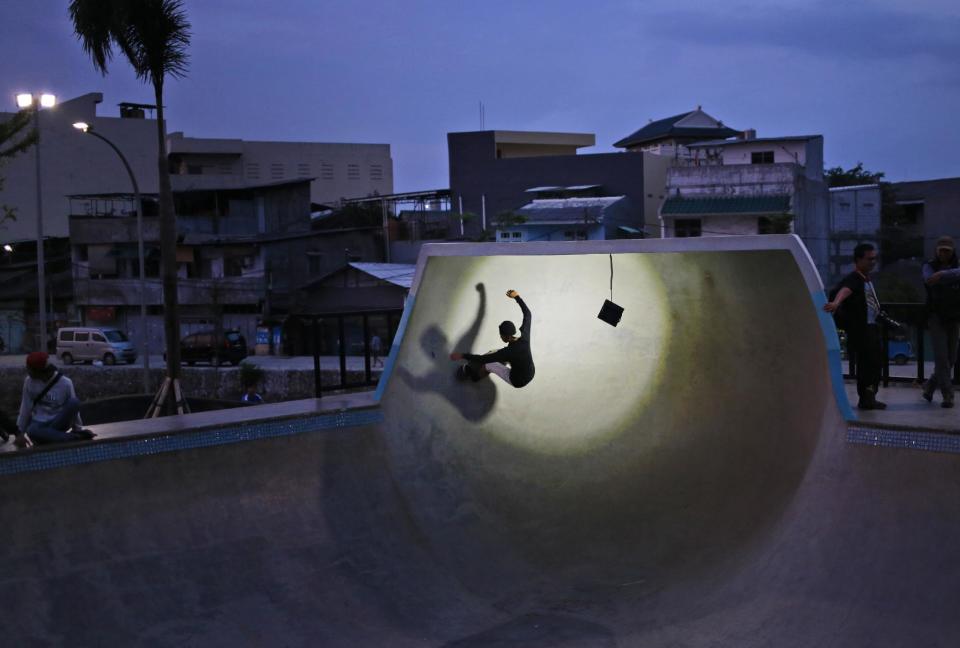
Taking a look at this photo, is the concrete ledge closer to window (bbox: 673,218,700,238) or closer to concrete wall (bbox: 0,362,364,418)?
concrete wall (bbox: 0,362,364,418)

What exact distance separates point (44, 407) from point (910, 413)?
287 inches

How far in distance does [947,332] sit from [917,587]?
329cm

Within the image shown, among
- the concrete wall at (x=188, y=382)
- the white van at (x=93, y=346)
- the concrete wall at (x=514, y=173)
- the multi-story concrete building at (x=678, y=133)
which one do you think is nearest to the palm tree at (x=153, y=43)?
the concrete wall at (x=188, y=382)

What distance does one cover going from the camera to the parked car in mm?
37812

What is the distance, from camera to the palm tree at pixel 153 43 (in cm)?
1370

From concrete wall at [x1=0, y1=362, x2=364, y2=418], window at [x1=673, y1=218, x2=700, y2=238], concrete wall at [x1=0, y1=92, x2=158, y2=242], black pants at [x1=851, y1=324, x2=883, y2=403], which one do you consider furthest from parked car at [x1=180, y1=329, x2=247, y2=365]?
black pants at [x1=851, y1=324, x2=883, y2=403]

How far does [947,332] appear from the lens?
818cm

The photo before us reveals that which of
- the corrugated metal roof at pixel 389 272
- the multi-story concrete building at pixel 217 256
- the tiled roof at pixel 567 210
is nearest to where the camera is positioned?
the corrugated metal roof at pixel 389 272

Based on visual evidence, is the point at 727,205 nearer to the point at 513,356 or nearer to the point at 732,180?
the point at 732,180

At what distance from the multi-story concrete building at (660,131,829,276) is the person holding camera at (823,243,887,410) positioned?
28115 mm

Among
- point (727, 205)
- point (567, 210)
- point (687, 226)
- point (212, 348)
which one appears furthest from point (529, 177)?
point (212, 348)

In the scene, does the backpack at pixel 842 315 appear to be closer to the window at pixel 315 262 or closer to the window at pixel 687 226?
the window at pixel 687 226

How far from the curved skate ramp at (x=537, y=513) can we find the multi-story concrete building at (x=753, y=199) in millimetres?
27136

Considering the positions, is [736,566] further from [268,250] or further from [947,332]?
[268,250]
